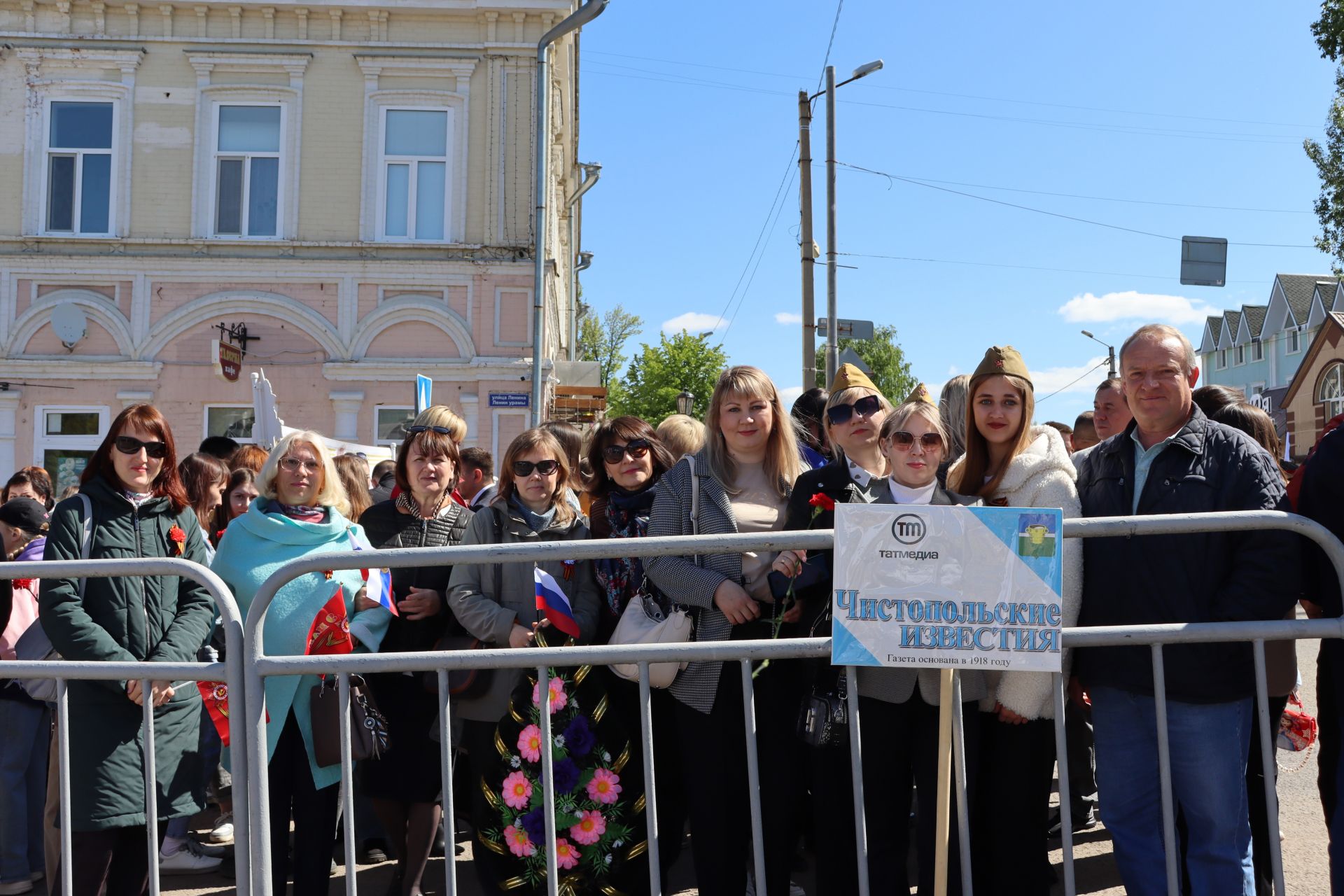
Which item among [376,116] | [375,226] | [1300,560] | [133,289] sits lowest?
[1300,560]

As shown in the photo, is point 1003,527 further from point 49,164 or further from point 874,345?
point 874,345

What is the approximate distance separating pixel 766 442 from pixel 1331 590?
73.2 inches

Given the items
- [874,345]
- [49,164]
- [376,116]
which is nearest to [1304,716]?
[376,116]

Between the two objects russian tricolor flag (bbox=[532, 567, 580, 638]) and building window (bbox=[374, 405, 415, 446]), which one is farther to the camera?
building window (bbox=[374, 405, 415, 446])

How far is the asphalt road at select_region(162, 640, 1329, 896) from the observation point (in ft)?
14.2

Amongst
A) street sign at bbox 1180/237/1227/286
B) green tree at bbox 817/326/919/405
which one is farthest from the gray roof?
street sign at bbox 1180/237/1227/286

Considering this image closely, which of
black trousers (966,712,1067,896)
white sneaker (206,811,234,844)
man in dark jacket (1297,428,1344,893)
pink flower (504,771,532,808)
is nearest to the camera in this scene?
man in dark jacket (1297,428,1344,893)

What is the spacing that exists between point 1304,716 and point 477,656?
10.3 feet

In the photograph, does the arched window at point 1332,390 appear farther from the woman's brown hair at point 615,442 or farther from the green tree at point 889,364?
the woman's brown hair at point 615,442

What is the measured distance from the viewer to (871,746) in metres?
3.30

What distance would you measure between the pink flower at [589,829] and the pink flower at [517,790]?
18cm

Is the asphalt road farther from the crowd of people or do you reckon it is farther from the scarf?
the scarf

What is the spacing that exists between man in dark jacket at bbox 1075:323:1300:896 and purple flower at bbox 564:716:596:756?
157cm

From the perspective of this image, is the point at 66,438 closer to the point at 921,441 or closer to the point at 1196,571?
the point at 921,441
